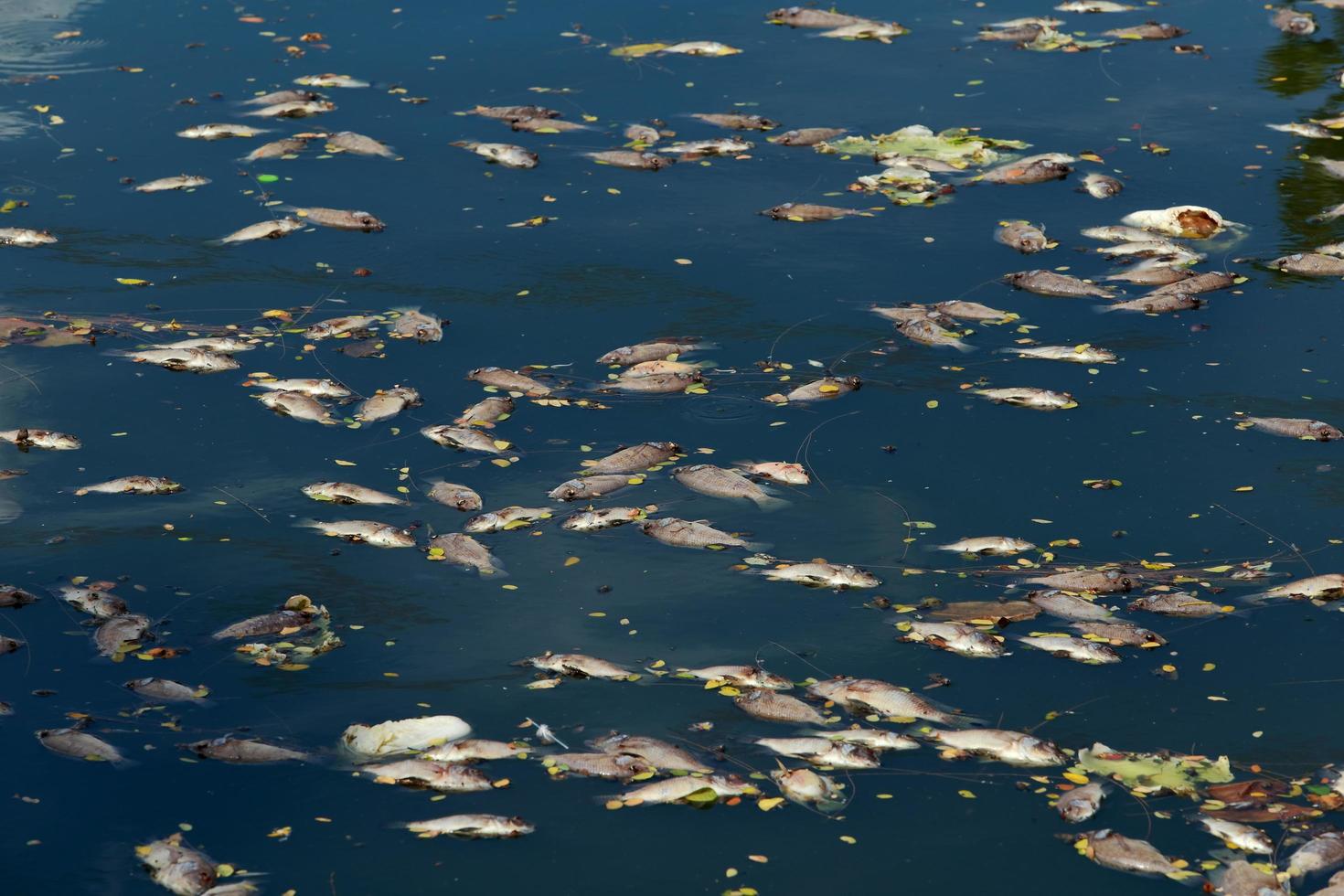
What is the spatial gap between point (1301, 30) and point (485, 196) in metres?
13.0

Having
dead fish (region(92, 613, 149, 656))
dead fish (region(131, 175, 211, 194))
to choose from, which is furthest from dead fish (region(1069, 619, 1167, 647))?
dead fish (region(131, 175, 211, 194))

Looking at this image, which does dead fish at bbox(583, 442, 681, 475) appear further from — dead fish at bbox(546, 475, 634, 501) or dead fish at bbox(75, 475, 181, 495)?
dead fish at bbox(75, 475, 181, 495)

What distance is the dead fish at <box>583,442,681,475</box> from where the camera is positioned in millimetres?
12344

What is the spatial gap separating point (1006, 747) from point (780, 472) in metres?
3.81

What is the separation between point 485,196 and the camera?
17.8 m

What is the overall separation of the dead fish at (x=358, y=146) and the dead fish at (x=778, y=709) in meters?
11.4

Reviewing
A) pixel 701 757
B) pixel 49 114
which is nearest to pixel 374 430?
pixel 701 757

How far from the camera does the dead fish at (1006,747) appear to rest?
8.94 metres

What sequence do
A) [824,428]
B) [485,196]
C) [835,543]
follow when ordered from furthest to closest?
[485,196] < [824,428] < [835,543]

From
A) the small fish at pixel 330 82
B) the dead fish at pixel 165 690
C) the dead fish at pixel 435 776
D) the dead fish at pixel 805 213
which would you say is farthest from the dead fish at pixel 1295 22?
the dead fish at pixel 165 690

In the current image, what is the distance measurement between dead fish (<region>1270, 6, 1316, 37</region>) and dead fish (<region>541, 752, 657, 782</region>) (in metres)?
18.3

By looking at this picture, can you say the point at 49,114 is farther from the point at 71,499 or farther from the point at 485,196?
the point at 71,499

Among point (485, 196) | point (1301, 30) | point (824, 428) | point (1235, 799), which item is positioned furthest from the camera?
point (1301, 30)

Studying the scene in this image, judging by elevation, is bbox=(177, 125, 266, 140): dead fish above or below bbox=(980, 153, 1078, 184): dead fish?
above
